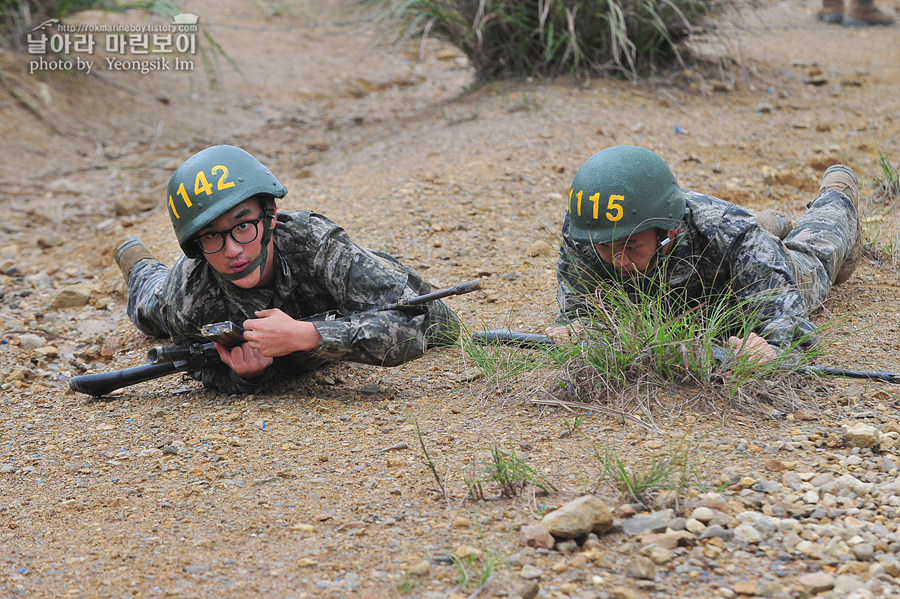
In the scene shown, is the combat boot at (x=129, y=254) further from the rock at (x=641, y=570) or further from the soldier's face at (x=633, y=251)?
the rock at (x=641, y=570)

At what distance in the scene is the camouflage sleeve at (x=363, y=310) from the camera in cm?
325

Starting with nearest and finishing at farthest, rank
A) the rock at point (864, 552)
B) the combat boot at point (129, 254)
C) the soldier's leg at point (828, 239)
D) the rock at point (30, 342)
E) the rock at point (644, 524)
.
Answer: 1. the rock at point (864, 552)
2. the rock at point (644, 524)
3. the soldier's leg at point (828, 239)
4. the rock at point (30, 342)
5. the combat boot at point (129, 254)

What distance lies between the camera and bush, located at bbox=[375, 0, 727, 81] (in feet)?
22.3

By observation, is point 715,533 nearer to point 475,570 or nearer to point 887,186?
point 475,570

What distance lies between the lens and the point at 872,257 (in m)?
4.40

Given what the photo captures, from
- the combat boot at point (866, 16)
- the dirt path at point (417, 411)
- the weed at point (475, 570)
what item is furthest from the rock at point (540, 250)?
the combat boot at point (866, 16)

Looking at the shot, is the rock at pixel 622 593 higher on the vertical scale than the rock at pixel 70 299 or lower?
higher

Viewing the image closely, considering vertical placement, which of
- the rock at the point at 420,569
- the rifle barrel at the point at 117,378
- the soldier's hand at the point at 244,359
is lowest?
the rifle barrel at the point at 117,378

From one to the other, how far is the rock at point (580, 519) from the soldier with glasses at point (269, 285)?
1270 mm

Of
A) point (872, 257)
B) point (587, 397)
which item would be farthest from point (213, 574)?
point (872, 257)

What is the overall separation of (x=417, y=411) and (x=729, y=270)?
1.20 m

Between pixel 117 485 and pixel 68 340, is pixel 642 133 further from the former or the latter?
pixel 117 485

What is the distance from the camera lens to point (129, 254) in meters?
4.41

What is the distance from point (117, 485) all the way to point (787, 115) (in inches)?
231
